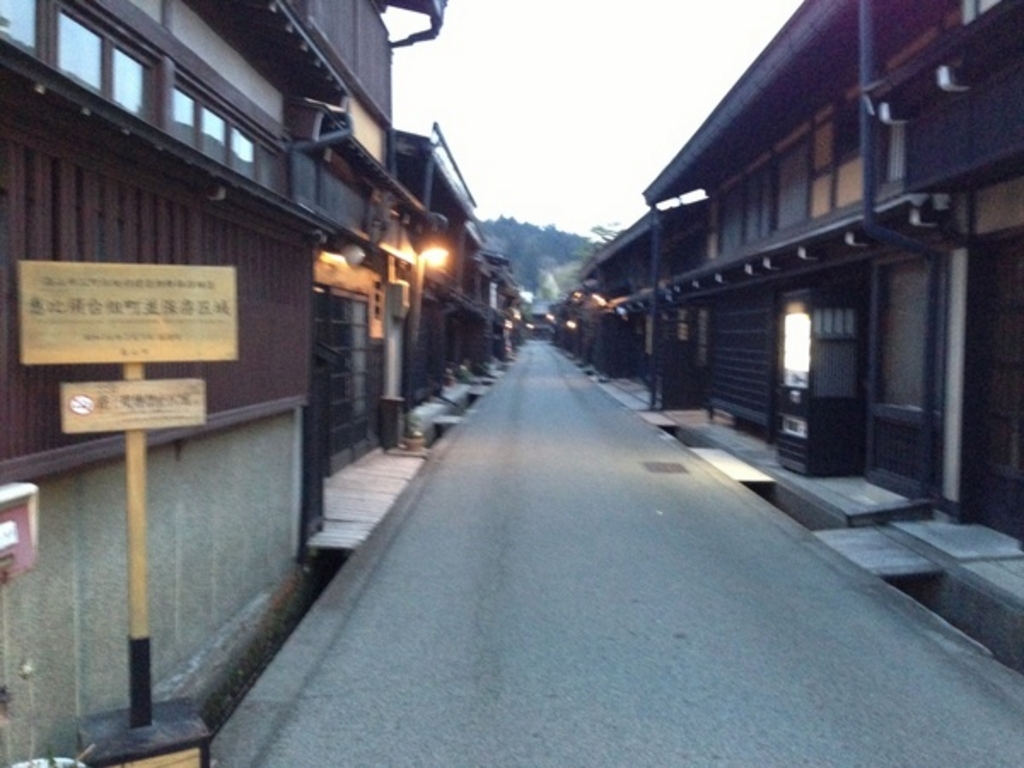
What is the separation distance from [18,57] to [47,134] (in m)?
0.72

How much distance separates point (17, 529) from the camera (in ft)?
11.3

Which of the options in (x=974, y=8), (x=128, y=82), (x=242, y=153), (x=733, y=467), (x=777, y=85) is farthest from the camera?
(x=733, y=467)

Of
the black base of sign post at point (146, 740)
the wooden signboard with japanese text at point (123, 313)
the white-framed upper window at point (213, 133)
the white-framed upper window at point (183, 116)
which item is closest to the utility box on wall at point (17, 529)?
the wooden signboard with japanese text at point (123, 313)

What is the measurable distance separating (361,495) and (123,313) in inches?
313

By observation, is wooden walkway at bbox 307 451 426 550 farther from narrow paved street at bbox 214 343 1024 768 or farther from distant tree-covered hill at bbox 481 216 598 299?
distant tree-covered hill at bbox 481 216 598 299

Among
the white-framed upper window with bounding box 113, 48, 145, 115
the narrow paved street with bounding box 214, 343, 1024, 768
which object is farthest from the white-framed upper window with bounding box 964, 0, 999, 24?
the white-framed upper window with bounding box 113, 48, 145, 115

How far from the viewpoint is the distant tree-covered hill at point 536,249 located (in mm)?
160375

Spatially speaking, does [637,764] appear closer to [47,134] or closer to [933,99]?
[47,134]

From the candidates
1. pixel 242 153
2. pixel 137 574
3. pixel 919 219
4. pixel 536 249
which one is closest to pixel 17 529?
pixel 137 574

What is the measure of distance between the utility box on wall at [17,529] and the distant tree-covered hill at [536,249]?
146915mm

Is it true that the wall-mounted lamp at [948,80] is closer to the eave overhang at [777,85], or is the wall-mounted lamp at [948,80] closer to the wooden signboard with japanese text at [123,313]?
the eave overhang at [777,85]

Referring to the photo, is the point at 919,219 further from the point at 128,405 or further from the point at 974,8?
the point at 128,405

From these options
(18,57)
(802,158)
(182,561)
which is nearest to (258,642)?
(182,561)

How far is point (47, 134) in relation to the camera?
4.01 meters
